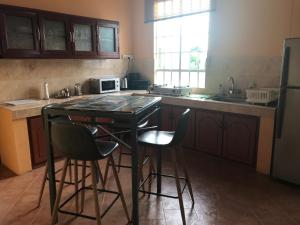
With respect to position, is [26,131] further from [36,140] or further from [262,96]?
[262,96]

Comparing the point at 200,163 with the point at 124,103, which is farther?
the point at 200,163

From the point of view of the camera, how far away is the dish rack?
2.86 meters

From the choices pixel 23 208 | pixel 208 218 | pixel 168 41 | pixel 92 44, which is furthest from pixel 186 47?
pixel 23 208

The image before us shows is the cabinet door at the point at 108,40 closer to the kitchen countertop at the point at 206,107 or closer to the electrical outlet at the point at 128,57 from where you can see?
the electrical outlet at the point at 128,57

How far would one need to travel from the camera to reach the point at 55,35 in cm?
334

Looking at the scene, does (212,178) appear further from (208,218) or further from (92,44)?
(92,44)

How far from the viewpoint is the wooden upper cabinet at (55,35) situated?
3.20m

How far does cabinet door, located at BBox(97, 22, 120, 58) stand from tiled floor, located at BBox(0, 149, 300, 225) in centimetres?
204

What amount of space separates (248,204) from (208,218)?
49 cm

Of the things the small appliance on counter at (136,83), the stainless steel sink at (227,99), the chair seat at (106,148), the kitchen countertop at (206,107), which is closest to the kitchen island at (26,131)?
the kitchen countertop at (206,107)

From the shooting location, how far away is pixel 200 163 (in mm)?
3330

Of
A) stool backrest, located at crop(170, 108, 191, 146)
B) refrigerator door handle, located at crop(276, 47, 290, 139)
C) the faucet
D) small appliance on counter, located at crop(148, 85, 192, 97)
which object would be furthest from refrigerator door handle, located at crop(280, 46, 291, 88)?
small appliance on counter, located at crop(148, 85, 192, 97)

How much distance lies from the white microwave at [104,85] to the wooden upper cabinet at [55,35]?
0.74 m

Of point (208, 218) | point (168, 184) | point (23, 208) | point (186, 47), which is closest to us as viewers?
point (208, 218)
